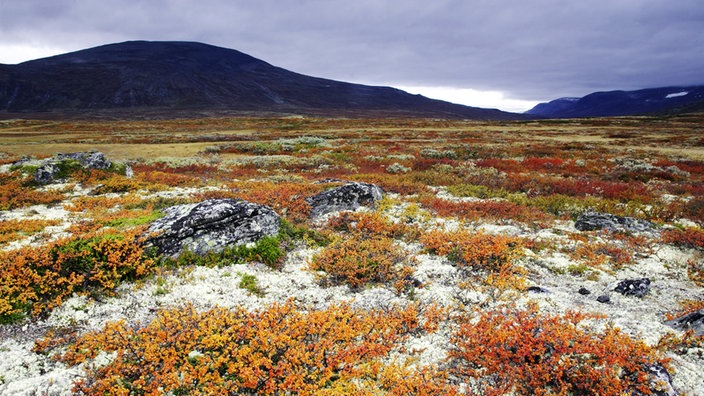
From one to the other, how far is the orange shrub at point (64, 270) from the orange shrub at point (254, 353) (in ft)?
6.07

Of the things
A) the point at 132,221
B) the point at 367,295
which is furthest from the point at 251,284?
the point at 132,221

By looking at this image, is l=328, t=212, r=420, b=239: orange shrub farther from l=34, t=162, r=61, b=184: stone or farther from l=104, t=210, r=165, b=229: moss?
l=34, t=162, r=61, b=184: stone

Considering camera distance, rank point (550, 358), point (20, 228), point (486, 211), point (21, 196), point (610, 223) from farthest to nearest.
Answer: point (21, 196)
point (486, 211)
point (610, 223)
point (20, 228)
point (550, 358)

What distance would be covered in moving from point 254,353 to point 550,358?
590 centimetres

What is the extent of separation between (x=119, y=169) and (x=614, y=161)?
4326 cm

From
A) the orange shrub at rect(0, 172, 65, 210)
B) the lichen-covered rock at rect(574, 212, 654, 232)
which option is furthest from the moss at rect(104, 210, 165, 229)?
the lichen-covered rock at rect(574, 212, 654, 232)

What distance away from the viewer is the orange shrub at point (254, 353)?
659 cm

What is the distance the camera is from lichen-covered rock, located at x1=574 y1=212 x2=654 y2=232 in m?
14.8

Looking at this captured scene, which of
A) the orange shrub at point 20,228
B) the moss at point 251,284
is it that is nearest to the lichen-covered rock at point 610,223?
the moss at point 251,284

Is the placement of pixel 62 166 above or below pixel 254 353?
above

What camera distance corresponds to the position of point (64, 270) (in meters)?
9.65

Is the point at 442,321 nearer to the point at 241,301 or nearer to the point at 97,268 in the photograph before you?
the point at 241,301

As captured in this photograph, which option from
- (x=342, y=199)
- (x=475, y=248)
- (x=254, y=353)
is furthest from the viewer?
(x=342, y=199)

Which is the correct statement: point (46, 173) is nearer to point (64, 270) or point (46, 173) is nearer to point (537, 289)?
point (64, 270)
